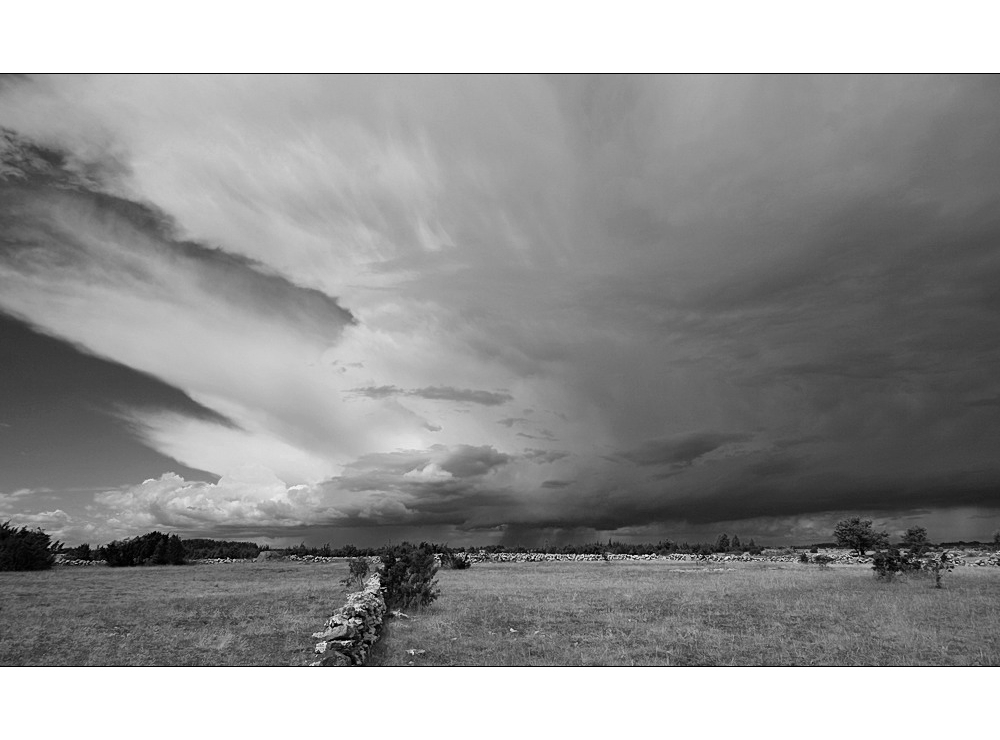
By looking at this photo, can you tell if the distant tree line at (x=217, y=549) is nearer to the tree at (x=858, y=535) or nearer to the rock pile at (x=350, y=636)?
the rock pile at (x=350, y=636)

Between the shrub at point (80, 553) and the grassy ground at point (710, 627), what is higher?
the shrub at point (80, 553)

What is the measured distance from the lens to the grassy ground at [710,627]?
46.0 ft

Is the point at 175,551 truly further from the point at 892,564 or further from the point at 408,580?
the point at 892,564

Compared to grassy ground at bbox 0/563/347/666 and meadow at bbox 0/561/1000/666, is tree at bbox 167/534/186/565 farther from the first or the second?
meadow at bbox 0/561/1000/666

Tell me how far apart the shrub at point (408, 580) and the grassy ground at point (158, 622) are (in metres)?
2.22

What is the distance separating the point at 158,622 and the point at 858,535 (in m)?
60.4

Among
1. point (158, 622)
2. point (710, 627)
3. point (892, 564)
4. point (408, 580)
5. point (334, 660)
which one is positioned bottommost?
point (710, 627)

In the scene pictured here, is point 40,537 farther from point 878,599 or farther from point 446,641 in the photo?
point 878,599

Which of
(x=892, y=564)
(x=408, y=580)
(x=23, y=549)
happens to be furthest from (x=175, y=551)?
(x=892, y=564)

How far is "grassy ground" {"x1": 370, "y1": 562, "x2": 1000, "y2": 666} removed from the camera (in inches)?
552

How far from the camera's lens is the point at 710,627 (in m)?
17.1

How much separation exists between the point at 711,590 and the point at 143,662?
23411 millimetres

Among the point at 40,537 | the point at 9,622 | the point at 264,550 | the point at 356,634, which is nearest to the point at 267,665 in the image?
the point at 356,634

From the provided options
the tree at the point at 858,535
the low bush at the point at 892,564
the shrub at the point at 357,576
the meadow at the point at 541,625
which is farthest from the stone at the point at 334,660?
the tree at the point at 858,535
